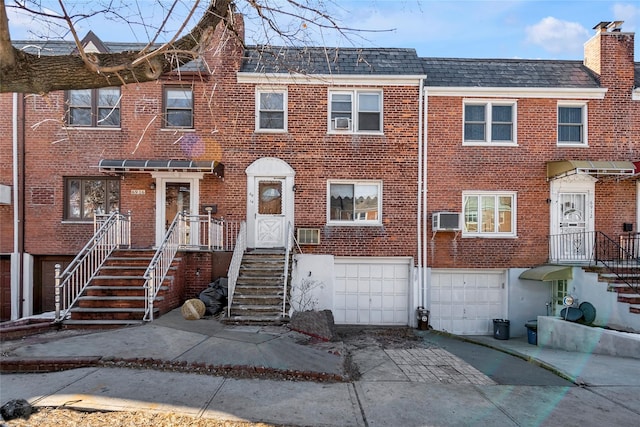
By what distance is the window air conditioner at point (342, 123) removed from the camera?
12.0 m

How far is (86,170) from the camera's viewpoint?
1173 cm

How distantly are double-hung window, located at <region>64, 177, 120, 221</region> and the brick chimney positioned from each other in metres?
15.4

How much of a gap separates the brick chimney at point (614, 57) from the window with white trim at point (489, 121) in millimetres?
3074

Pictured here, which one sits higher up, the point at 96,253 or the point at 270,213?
the point at 270,213

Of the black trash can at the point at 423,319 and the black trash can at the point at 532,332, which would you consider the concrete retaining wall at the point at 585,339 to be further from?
the black trash can at the point at 423,319

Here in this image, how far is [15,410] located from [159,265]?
5.32 metres

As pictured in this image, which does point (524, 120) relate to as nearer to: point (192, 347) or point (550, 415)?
point (550, 415)

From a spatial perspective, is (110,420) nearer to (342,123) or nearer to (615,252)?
(342,123)

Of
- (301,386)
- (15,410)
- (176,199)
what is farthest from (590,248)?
(15,410)

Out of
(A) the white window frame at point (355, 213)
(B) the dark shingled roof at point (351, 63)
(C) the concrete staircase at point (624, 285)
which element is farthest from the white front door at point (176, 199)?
(C) the concrete staircase at point (624, 285)

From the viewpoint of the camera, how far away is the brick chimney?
1231 centimetres

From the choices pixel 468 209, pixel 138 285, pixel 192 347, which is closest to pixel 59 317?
pixel 138 285

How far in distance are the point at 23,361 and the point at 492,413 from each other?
251 inches

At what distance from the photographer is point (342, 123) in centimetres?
1203
